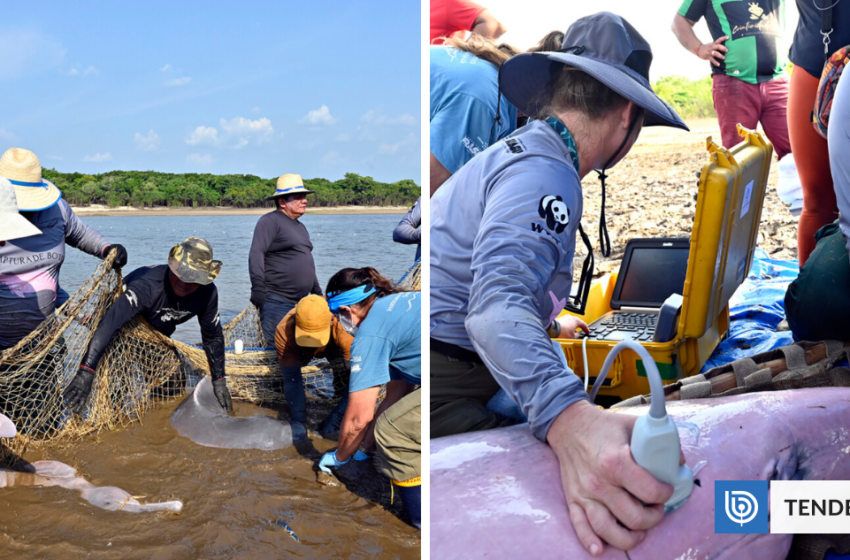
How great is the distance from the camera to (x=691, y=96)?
120 inches

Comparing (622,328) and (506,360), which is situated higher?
(506,360)

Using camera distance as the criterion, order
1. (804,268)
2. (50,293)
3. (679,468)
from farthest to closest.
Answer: (50,293)
(804,268)
(679,468)

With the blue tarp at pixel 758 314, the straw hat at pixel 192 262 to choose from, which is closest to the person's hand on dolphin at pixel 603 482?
the blue tarp at pixel 758 314

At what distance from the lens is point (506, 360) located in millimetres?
974

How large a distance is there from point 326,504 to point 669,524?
6.74ft

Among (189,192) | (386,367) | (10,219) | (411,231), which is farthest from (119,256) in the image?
(189,192)

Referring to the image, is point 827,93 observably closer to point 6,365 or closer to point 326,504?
point 326,504

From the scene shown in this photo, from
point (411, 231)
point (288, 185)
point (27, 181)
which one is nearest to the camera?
point (27, 181)

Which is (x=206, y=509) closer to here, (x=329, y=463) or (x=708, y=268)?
(x=329, y=463)

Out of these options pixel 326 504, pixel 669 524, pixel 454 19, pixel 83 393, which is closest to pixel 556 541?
pixel 669 524

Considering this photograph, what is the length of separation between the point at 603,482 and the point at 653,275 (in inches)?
96.6

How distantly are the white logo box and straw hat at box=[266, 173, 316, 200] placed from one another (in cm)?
356

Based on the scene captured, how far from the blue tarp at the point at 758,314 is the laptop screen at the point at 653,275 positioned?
323mm

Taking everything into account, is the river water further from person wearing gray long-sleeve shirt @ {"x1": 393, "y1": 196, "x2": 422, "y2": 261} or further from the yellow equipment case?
person wearing gray long-sleeve shirt @ {"x1": 393, "y1": 196, "x2": 422, "y2": 261}
